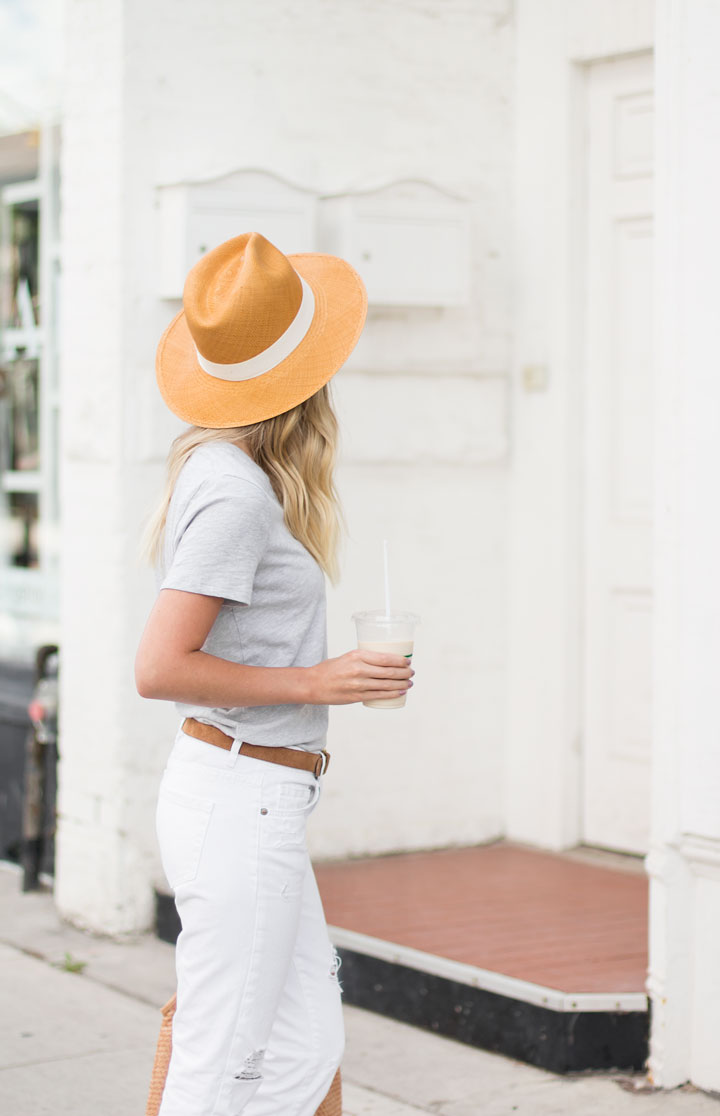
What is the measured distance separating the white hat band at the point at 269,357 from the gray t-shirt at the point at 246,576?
5.6 inches

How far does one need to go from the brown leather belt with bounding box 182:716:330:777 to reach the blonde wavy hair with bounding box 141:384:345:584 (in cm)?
31

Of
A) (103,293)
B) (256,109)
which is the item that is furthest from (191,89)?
(103,293)

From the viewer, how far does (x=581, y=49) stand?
5211mm

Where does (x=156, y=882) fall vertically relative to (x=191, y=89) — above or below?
below

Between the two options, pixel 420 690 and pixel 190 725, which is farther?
pixel 420 690

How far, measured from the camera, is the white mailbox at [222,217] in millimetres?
4809

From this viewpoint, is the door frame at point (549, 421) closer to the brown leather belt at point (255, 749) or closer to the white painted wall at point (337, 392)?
the white painted wall at point (337, 392)

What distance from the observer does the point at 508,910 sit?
463 centimetres

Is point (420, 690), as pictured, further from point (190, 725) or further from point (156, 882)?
point (190, 725)

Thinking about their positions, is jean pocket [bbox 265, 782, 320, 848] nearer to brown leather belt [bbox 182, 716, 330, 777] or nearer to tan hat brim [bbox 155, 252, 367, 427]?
brown leather belt [bbox 182, 716, 330, 777]

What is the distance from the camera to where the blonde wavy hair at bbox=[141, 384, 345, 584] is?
8.22 feet

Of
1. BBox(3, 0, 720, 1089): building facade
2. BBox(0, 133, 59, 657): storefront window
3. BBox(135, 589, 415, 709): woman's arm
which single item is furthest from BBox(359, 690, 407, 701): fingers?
BBox(0, 133, 59, 657): storefront window

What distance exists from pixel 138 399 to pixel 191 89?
3.50 feet

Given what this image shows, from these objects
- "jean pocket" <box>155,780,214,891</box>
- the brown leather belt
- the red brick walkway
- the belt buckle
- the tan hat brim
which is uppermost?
the tan hat brim
